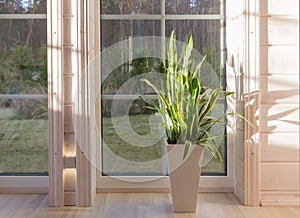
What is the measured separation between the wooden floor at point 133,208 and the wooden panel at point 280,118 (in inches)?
19.9

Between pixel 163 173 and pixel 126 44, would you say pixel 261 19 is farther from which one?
pixel 163 173

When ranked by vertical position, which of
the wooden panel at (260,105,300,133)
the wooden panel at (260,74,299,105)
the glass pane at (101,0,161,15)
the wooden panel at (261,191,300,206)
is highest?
the glass pane at (101,0,161,15)

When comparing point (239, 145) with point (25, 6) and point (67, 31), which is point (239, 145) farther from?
point (25, 6)

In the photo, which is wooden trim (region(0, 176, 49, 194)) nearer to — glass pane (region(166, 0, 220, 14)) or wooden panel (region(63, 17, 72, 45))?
wooden panel (region(63, 17, 72, 45))

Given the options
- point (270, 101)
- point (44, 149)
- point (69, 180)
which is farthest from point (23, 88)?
point (270, 101)

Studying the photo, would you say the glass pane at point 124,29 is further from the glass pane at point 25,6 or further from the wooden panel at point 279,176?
the wooden panel at point 279,176

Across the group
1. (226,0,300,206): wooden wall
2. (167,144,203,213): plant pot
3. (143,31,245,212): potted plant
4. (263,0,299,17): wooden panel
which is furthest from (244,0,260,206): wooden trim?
(167,144,203,213): plant pot

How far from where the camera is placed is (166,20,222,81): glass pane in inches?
140

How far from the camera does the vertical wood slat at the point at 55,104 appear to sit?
123 inches

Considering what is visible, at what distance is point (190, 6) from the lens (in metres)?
3.56

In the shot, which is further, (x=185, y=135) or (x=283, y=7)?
(x=283, y=7)

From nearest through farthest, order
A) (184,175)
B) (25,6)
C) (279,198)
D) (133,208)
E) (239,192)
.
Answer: (184,175), (133,208), (279,198), (239,192), (25,6)

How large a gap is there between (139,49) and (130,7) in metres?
0.31

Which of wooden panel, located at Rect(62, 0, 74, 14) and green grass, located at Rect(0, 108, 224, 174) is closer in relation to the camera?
wooden panel, located at Rect(62, 0, 74, 14)
